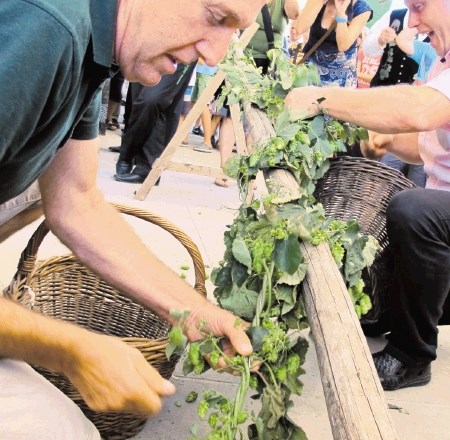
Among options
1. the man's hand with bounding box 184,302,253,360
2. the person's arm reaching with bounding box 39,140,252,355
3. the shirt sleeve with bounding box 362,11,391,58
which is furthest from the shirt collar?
the shirt sleeve with bounding box 362,11,391,58

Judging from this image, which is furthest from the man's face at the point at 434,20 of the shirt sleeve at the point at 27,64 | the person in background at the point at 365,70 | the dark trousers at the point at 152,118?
the person in background at the point at 365,70

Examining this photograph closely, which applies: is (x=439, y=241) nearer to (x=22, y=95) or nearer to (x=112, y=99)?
(x=22, y=95)

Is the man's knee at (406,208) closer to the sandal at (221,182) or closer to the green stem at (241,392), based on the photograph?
the green stem at (241,392)

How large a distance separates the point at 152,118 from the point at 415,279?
307 centimetres

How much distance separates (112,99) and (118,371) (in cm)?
762

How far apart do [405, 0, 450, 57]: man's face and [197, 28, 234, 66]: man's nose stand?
5.51ft

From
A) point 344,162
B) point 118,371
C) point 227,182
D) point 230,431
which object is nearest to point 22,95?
point 118,371

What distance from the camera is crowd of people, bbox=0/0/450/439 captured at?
4.03 feet

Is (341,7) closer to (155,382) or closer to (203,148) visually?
(155,382)

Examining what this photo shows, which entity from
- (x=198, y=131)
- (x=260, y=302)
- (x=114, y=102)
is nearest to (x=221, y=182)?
(x=114, y=102)

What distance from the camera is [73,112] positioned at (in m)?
1.46

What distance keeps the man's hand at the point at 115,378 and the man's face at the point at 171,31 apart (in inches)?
22.6

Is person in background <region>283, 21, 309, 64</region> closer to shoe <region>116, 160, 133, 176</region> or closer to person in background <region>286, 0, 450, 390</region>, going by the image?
shoe <region>116, 160, 133, 176</region>

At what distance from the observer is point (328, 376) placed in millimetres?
1386
